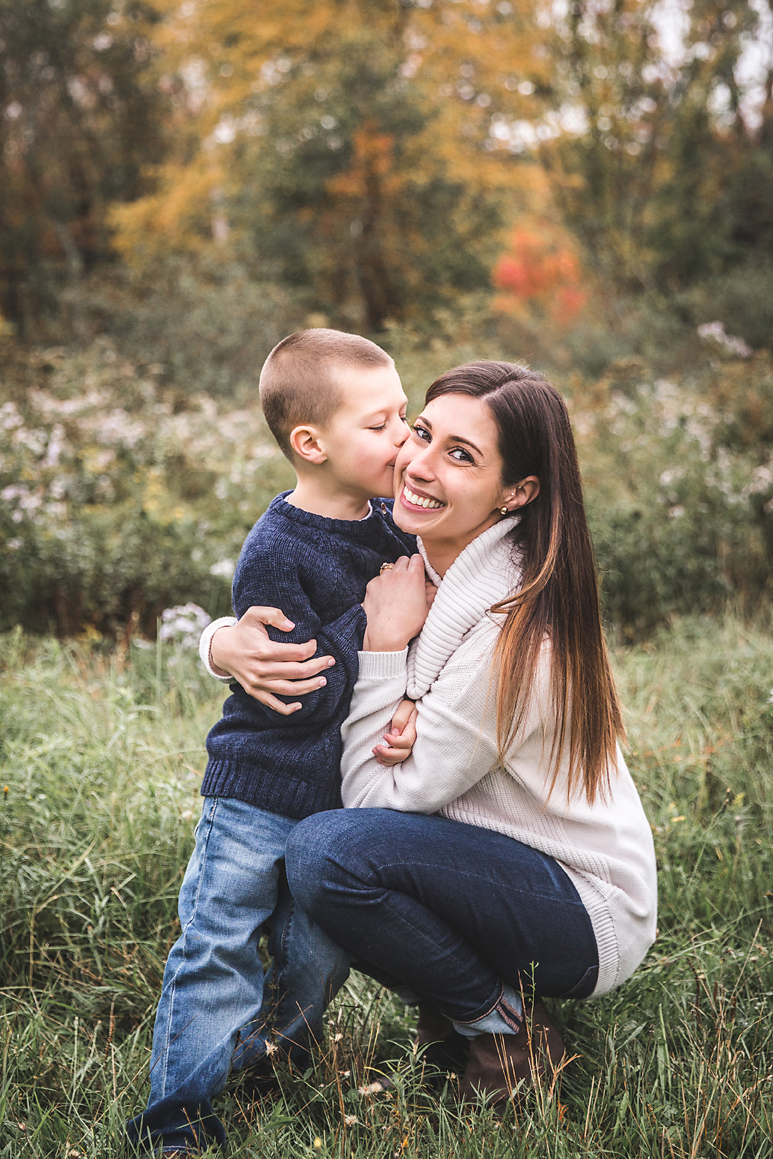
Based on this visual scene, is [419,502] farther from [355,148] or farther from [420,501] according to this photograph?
[355,148]

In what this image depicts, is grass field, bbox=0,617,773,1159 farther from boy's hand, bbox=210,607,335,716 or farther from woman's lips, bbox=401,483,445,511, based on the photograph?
woman's lips, bbox=401,483,445,511

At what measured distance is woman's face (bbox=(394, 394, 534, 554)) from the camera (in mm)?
1804

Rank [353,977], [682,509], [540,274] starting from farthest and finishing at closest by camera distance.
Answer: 1. [540,274]
2. [682,509]
3. [353,977]

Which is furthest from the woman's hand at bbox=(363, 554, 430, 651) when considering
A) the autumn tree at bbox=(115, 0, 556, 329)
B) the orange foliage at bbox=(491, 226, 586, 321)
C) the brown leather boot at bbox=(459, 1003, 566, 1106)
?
the orange foliage at bbox=(491, 226, 586, 321)

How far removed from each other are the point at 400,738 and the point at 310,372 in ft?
2.53

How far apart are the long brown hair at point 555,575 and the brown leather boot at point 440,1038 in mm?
614

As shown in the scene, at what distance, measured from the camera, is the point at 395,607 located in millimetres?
1846

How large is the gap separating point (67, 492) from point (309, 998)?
11.8ft

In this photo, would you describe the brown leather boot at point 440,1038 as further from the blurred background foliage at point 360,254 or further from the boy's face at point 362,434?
the blurred background foliage at point 360,254

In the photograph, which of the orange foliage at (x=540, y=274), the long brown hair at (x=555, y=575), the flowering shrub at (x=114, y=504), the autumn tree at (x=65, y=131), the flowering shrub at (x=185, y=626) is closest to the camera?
the long brown hair at (x=555, y=575)

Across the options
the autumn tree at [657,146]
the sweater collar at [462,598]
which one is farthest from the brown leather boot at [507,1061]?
the autumn tree at [657,146]

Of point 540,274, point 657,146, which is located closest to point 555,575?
point 657,146

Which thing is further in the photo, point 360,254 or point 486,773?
point 360,254

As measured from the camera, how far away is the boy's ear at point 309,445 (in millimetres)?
1875
